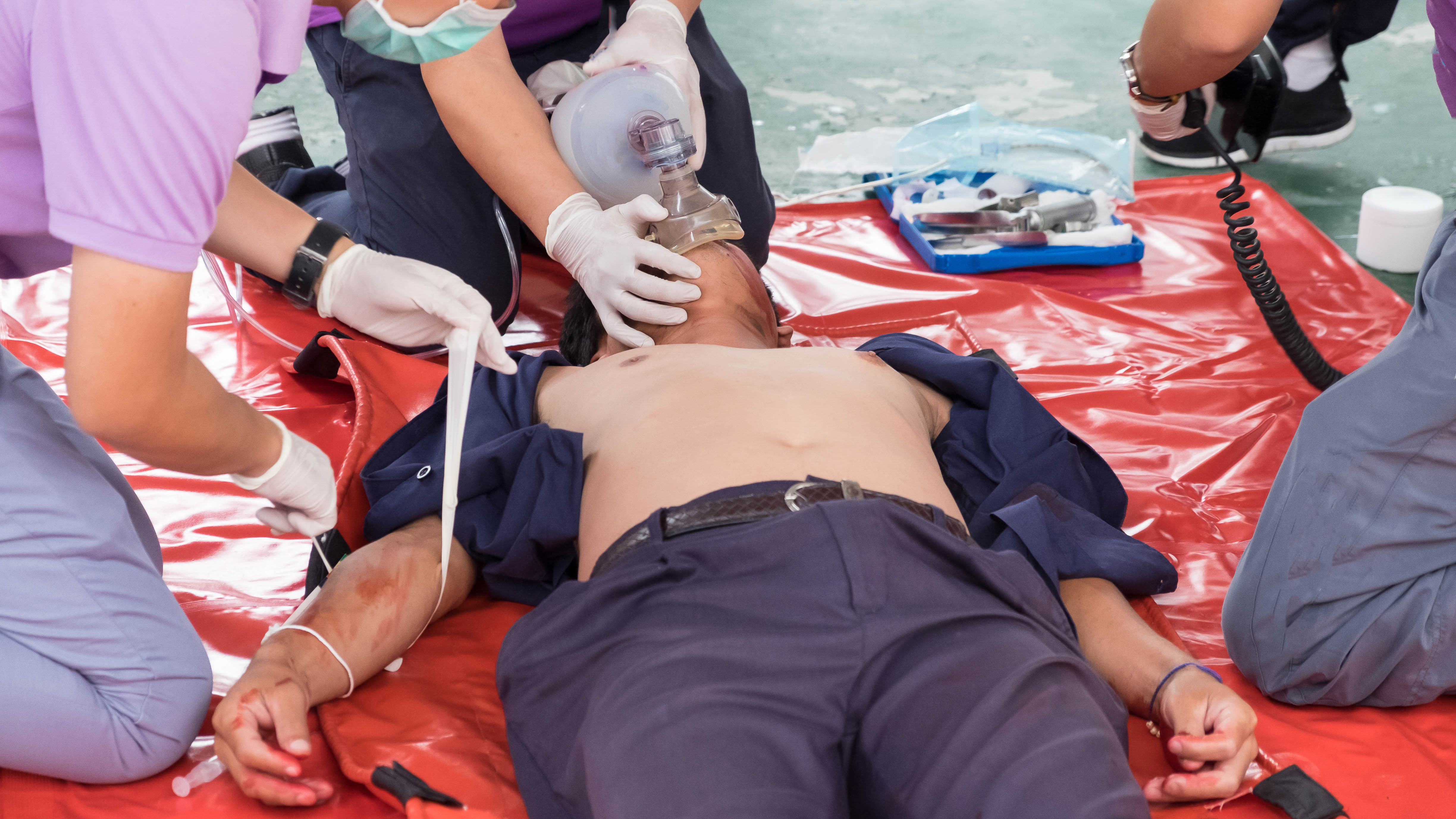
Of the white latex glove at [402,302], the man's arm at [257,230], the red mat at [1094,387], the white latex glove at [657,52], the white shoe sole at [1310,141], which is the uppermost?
the white latex glove at [657,52]

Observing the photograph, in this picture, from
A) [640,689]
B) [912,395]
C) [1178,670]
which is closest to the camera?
[640,689]

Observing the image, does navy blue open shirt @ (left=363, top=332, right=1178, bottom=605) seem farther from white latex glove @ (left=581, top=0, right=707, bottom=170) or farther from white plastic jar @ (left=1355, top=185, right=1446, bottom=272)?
white plastic jar @ (left=1355, top=185, right=1446, bottom=272)

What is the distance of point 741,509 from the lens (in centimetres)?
141

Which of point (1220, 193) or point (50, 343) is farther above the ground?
point (1220, 193)

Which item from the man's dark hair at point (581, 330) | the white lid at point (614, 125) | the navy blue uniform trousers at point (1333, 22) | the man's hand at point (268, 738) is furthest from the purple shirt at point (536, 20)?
the navy blue uniform trousers at point (1333, 22)

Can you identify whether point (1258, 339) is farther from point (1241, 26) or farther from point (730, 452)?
point (730, 452)

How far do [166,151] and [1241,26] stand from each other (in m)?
1.49

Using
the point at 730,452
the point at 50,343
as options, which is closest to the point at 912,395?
the point at 730,452

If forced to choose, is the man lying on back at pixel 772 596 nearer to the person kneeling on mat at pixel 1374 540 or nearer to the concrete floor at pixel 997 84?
the person kneeling on mat at pixel 1374 540

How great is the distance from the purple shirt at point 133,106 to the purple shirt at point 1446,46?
1.55 m

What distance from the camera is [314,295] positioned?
160 centimetres

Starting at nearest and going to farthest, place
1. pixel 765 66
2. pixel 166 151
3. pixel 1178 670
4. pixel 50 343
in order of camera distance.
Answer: pixel 166 151 < pixel 1178 670 < pixel 50 343 < pixel 765 66

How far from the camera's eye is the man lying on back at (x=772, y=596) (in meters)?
1.17

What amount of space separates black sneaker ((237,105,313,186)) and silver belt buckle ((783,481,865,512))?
2194 mm
